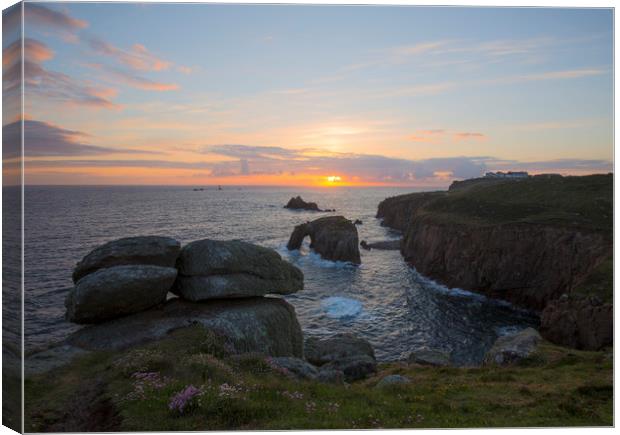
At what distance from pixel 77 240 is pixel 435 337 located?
207 ft

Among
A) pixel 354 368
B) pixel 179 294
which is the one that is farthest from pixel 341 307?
pixel 179 294

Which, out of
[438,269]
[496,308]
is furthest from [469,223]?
[496,308]

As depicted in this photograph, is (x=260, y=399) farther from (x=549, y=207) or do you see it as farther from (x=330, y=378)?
(x=549, y=207)

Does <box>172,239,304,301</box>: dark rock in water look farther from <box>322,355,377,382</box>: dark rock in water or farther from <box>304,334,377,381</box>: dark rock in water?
<box>322,355,377,382</box>: dark rock in water

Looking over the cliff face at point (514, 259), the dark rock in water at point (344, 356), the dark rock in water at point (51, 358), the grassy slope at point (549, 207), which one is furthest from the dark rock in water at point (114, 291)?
the cliff face at point (514, 259)

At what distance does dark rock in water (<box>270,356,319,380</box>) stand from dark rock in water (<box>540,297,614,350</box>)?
23858mm

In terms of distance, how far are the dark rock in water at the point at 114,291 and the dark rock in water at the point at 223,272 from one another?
4.52 feet

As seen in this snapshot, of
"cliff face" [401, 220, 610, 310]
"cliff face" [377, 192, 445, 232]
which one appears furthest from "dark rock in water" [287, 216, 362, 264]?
"cliff face" [377, 192, 445, 232]

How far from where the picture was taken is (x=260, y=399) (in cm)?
1306

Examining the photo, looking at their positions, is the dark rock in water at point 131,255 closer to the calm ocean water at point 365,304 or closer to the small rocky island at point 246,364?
the small rocky island at point 246,364

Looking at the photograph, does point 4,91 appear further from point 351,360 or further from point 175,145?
point 351,360

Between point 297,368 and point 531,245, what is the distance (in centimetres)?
4310

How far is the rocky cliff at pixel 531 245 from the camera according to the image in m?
35.3

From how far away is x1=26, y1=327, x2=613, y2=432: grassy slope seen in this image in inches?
486
